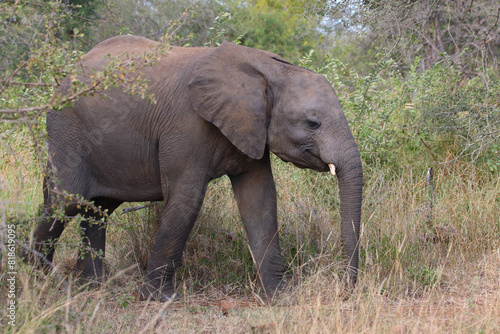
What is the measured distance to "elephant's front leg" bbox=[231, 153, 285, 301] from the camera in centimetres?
493

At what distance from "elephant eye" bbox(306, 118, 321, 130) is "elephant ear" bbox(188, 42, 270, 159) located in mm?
333

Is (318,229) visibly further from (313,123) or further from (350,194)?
(313,123)

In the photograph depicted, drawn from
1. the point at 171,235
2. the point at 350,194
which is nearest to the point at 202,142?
the point at 171,235

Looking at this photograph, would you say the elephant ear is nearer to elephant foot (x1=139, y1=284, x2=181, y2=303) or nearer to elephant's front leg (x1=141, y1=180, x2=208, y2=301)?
elephant's front leg (x1=141, y1=180, x2=208, y2=301)

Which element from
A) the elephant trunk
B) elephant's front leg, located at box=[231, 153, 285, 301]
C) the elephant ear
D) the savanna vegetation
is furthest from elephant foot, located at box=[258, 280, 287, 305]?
the elephant ear

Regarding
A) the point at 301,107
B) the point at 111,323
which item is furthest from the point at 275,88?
the point at 111,323

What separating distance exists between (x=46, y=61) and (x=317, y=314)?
84.9 inches

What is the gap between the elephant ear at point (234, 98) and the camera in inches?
176

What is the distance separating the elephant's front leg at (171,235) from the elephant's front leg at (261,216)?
45cm

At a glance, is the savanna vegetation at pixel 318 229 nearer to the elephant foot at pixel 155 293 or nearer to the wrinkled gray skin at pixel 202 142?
the elephant foot at pixel 155 293

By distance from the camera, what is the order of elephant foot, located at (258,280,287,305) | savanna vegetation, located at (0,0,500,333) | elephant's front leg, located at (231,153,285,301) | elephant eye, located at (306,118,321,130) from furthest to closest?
elephant's front leg, located at (231,153,285,301), elephant foot, located at (258,280,287,305), elephant eye, located at (306,118,321,130), savanna vegetation, located at (0,0,500,333)

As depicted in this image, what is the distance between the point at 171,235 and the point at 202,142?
2.50ft

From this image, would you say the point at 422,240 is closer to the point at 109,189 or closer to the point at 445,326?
the point at 445,326

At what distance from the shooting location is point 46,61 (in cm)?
343
